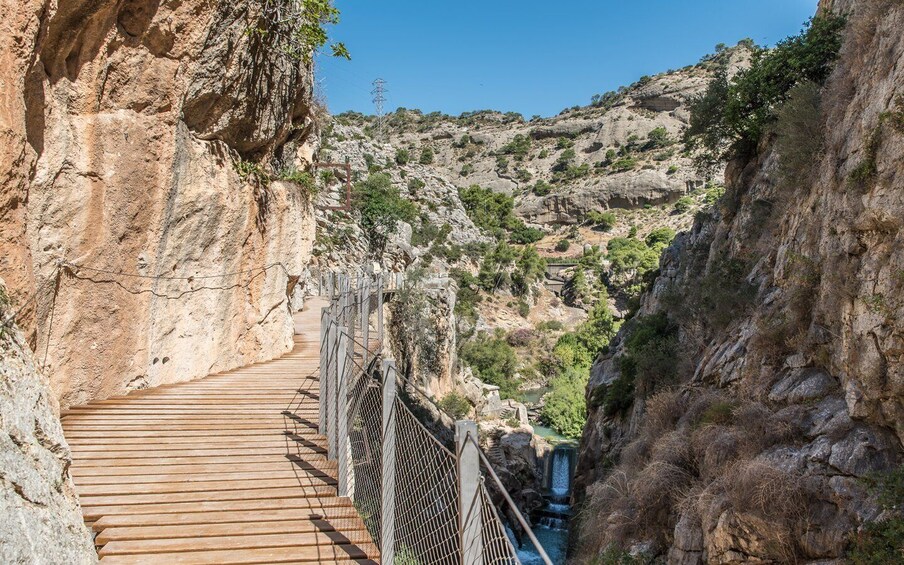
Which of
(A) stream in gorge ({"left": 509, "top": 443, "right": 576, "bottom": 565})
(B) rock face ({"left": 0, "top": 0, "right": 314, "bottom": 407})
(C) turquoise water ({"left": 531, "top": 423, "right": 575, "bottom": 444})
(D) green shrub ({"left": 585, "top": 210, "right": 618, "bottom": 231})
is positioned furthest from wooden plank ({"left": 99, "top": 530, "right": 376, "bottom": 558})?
(D) green shrub ({"left": 585, "top": 210, "right": 618, "bottom": 231})

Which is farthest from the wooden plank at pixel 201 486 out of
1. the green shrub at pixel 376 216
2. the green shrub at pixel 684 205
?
the green shrub at pixel 684 205

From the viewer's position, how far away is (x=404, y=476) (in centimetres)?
386

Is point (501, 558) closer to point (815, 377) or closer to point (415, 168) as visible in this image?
point (815, 377)

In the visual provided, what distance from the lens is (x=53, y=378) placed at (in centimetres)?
560

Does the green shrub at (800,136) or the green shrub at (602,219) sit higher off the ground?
the green shrub at (602,219)

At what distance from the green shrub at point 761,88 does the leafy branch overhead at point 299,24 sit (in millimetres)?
10240

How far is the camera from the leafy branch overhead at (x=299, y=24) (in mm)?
8531

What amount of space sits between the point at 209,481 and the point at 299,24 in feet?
24.4

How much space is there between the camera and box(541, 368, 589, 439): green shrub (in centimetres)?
3903

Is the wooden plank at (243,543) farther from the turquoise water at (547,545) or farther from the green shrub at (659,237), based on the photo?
the green shrub at (659,237)

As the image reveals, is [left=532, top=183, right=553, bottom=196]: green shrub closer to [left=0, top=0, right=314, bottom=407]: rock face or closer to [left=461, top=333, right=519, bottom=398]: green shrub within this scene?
[left=461, top=333, right=519, bottom=398]: green shrub

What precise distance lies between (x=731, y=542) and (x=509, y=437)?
919 inches

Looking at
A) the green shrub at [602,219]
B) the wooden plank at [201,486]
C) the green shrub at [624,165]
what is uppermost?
the green shrub at [624,165]

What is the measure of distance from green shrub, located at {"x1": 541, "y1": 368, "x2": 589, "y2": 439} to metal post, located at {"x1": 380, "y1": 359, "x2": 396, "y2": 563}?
1404 inches
